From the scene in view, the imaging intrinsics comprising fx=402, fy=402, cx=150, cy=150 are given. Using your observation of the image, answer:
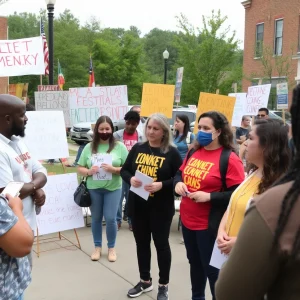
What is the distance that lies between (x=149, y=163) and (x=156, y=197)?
1.09 feet

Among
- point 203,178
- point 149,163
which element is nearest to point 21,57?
point 149,163

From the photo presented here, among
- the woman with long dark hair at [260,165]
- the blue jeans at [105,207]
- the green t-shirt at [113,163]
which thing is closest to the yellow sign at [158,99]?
the green t-shirt at [113,163]

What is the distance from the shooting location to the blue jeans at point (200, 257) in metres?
3.18

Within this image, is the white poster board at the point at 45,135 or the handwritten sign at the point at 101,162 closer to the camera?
the handwritten sign at the point at 101,162

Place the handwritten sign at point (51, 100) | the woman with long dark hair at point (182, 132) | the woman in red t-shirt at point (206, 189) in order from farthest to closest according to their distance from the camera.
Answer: the handwritten sign at point (51, 100)
the woman with long dark hair at point (182, 132)
the woman in red t-shirt at point (206, 189)

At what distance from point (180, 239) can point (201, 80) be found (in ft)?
50.7

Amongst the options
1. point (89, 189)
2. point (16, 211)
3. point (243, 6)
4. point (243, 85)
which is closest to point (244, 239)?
point (16, 211)

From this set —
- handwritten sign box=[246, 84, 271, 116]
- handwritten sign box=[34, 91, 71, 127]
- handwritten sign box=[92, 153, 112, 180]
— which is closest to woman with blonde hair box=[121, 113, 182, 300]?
handwritten sign box=[92, 153, 112, 180]

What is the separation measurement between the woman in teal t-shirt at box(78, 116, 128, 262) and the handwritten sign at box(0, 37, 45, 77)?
2068 millimetres

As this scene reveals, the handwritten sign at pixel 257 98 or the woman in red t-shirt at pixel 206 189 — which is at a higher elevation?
the handwritten sign at pixel 257 98

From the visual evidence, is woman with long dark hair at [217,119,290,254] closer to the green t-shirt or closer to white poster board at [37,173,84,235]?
the green t-shirt

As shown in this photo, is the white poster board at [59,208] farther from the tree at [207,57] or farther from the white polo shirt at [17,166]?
the tree at [207,57]

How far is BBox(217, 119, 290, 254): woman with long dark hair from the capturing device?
8.26 feet

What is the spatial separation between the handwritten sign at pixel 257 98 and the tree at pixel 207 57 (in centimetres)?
1202
